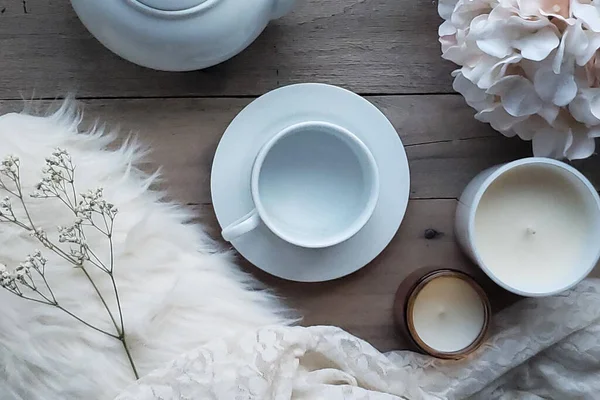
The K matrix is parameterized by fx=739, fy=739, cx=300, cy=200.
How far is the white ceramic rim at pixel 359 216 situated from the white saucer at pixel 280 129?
0.10 feet

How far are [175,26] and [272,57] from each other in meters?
0.17

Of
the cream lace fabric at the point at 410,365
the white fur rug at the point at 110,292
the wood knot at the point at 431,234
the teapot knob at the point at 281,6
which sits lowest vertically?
the cream lace fabric at the point at 410,365

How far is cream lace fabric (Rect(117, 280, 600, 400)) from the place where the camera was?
0.71 meters

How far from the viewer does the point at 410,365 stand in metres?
0.80

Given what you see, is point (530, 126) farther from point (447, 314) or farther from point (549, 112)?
point (447, 314)

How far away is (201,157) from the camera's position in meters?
0.80

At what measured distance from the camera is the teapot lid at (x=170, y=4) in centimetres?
64

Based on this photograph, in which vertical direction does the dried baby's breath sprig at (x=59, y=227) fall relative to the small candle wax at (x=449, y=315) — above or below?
above

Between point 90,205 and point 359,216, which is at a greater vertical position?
point 90,205

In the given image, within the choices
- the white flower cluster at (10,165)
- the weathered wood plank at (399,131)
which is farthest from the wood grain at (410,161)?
the white flower cluster at (10,165)

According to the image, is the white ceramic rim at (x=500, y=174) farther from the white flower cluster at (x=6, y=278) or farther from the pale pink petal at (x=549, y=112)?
the white flower cluster at (x=6, y=278)

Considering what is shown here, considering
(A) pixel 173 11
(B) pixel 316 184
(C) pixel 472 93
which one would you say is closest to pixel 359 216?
(B) pixel 316 184

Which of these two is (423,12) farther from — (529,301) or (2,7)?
(2,7)

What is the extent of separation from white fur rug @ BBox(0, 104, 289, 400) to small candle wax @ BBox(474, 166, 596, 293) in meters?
0.24
